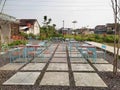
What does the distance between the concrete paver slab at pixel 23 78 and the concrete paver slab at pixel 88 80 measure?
1.40 metres

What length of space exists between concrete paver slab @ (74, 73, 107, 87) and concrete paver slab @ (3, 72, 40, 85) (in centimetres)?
140

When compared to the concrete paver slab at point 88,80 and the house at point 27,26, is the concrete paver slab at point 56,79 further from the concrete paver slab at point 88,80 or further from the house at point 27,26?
the house at point 27,26

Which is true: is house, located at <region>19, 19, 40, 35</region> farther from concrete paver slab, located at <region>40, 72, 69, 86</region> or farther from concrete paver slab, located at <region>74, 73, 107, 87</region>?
concrete paver slab, located at <region>74, 73, 107, 87</region>

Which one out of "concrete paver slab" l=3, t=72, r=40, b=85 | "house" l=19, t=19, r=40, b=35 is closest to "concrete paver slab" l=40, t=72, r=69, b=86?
"concrete paver slab" l=3, t=72, r=40, b=85

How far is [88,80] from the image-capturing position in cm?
655

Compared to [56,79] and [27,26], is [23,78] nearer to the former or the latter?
[56,79]

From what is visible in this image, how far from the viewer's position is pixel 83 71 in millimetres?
7934

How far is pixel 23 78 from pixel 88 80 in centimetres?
212

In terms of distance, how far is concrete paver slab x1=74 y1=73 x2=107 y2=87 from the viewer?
609 cm

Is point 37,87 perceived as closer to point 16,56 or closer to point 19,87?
point 19,87

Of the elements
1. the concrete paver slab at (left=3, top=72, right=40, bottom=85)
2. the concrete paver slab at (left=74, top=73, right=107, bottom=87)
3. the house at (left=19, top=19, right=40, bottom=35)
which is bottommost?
the concrete paver slab at (left=74, top=73, right=107, bottom=87)

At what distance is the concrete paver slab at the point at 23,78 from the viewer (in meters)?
6.15

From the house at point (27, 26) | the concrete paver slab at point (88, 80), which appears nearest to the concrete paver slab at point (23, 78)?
the concrete paver slab at point (88, 80)

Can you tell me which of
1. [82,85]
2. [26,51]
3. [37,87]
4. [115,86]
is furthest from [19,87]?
[26,51]
